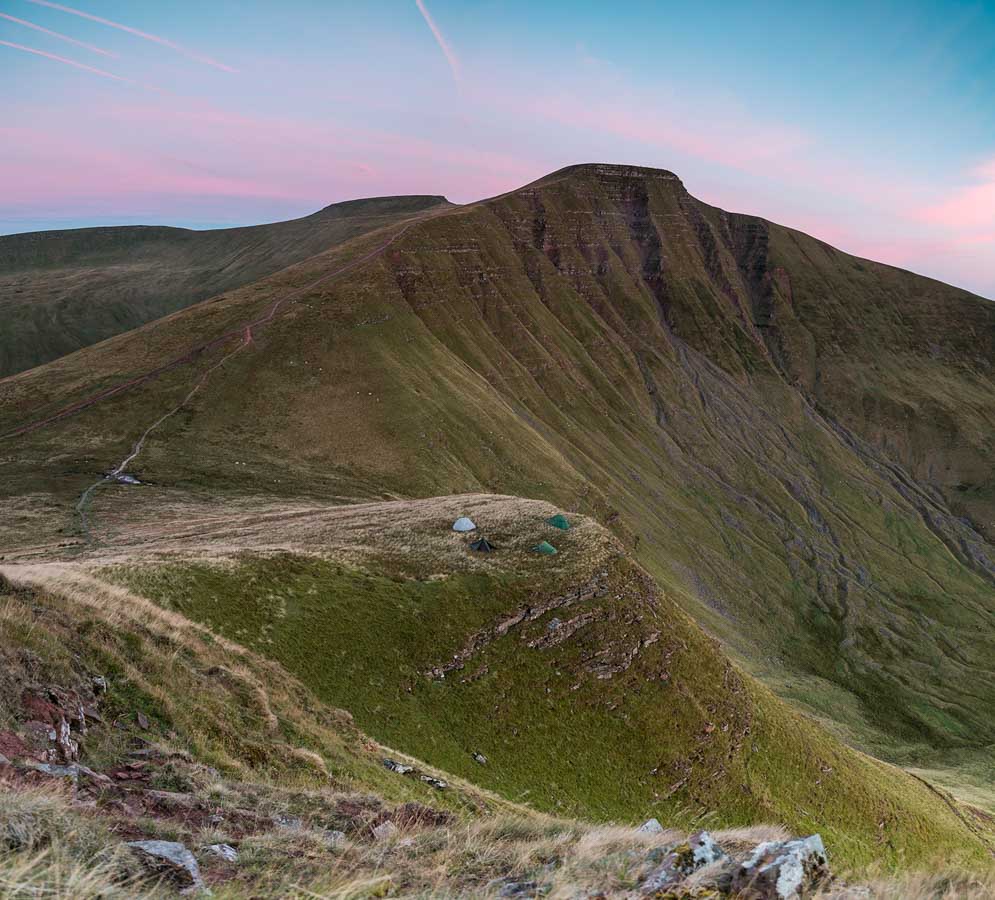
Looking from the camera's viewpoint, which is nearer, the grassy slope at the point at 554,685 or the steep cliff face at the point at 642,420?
the grassy slope at the point at 554,685

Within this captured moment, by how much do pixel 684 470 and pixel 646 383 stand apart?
29.4m

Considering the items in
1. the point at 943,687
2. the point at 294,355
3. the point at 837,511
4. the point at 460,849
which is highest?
the point at 294,355

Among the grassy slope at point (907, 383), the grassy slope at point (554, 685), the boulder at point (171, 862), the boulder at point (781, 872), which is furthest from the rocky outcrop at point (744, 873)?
the grassy slope at point (907, 383)

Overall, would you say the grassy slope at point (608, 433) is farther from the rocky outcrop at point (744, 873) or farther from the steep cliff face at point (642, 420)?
the rocky outcrop at point (744, 873)

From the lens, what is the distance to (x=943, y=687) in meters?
98.1

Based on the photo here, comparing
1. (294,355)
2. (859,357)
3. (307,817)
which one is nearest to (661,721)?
(307,817)

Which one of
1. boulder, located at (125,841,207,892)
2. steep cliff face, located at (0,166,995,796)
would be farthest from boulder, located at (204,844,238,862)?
steep cliff face, located at (0,166,995,796)

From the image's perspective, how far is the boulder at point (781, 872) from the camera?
7.68 m

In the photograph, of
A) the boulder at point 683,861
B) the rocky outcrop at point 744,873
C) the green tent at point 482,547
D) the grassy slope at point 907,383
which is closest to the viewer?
the rocky outcrop at point 744,873

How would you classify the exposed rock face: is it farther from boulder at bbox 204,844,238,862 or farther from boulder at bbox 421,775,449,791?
boulder at bbox 421,775,449,791

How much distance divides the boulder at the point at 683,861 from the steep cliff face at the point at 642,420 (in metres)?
58.8

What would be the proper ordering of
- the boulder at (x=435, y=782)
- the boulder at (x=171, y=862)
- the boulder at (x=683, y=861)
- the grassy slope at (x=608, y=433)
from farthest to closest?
the grassy slope at (x=608, y=433)
the boulder at (x=435, y=782)
the boulder at (x=683, y=861)
the boulder at (x=171, y=862)

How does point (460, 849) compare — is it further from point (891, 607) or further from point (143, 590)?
point (891, 607)

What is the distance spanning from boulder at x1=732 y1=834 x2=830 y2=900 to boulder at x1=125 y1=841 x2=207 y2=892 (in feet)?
21.7
